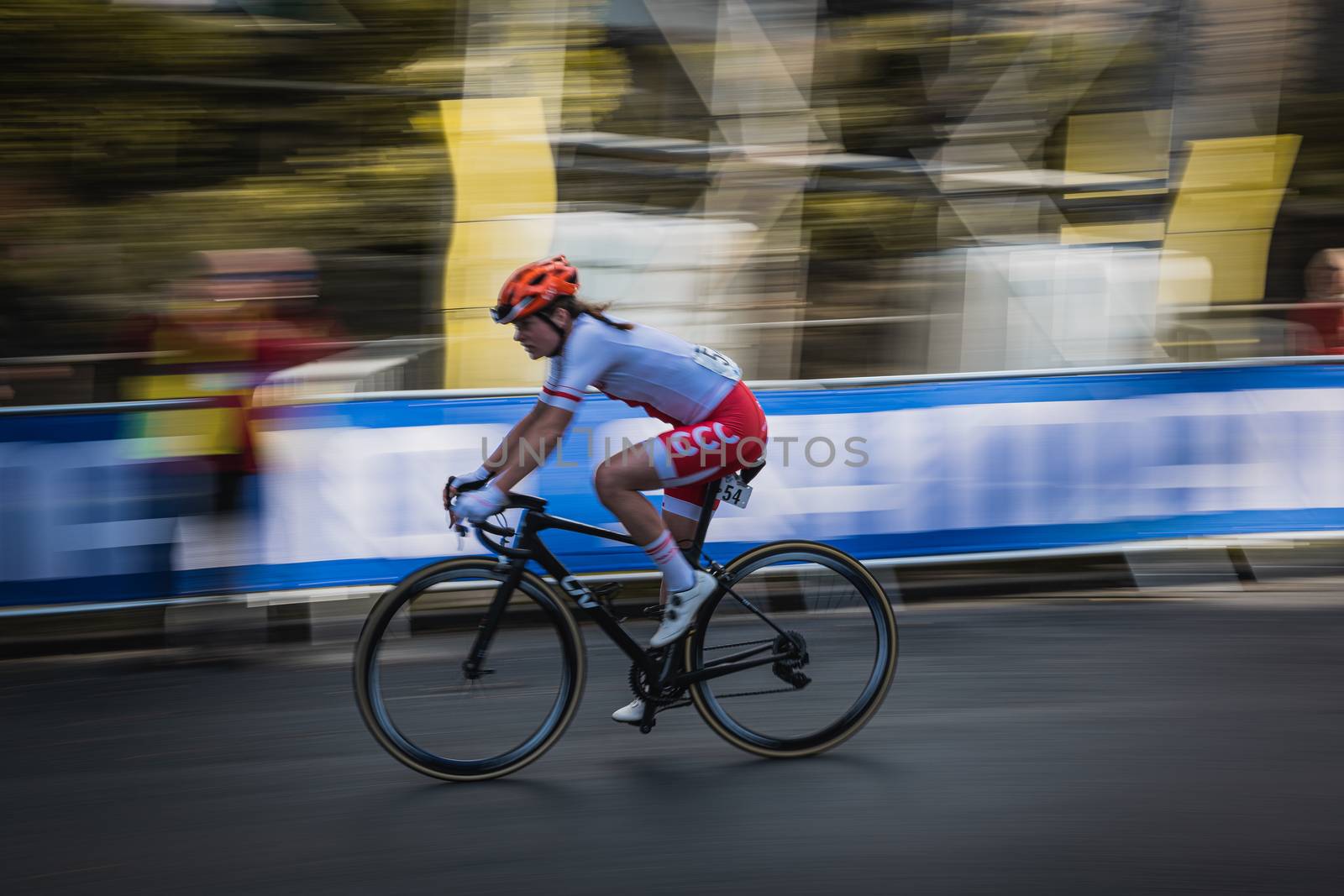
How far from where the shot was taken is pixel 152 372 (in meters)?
6.58

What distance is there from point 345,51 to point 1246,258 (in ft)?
28.9

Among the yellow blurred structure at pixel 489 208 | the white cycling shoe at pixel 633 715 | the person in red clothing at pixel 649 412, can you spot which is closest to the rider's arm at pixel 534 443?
the person in red clothing at pixel 649 412

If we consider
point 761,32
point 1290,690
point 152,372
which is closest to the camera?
point 1290,690

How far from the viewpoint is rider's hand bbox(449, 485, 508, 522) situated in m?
4.34

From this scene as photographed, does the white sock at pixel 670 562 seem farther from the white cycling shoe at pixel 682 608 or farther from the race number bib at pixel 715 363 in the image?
the race number bib at pixel 715 363

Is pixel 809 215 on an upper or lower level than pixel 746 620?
upper

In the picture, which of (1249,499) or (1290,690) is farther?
(1249,499)

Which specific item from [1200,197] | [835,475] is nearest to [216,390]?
[835,475]

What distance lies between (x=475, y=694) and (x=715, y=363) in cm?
145

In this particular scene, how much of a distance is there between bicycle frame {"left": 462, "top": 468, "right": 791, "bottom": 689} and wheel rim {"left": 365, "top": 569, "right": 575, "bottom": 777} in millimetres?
39

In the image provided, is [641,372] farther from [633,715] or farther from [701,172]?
[701,172]

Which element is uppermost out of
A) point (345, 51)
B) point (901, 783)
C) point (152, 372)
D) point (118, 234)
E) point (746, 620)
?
point (345, 51)

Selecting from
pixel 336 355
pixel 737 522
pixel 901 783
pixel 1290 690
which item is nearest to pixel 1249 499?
pixel 1290 690

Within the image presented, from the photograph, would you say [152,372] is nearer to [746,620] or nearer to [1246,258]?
[746,620]
